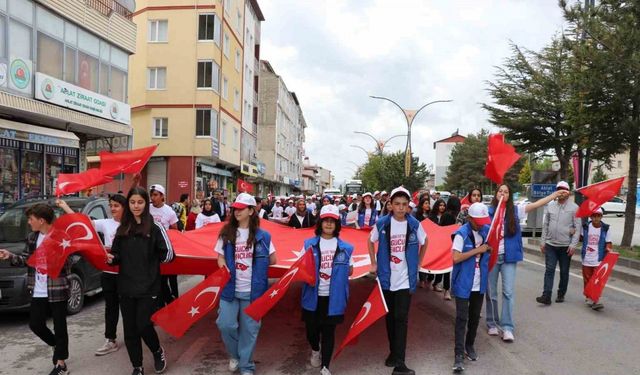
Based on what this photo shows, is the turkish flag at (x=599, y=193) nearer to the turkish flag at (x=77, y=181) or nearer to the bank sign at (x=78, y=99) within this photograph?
the turkish flag at (x=77, y=181)

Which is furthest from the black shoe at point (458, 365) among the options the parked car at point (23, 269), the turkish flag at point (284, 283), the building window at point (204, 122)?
the building window at point (204, 122)

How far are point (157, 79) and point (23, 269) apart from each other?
26562mm

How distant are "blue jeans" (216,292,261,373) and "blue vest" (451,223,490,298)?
2078 mm

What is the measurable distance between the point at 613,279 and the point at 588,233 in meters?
3.73

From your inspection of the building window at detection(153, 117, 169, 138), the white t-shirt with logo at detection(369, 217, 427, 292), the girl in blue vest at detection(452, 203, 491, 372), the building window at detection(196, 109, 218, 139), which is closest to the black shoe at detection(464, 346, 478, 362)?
the girl in blue vest at detection(452, 203, 491, 372)

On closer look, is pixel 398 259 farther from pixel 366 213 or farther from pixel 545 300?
pixel 366 213

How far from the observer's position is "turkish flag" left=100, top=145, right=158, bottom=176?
5672 mm

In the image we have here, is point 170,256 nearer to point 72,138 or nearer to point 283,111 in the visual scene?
point 72,138

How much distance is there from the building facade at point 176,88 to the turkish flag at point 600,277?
2556 centimetres

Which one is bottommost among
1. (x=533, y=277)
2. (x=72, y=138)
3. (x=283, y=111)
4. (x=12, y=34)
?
(x=533, y=277)

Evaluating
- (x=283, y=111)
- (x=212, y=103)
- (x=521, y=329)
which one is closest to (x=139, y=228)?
(x=521, y=329)

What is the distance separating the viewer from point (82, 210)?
8.03 m

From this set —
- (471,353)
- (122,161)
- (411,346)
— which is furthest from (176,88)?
(471,353)

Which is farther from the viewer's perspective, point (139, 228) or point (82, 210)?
point (82, 210)
